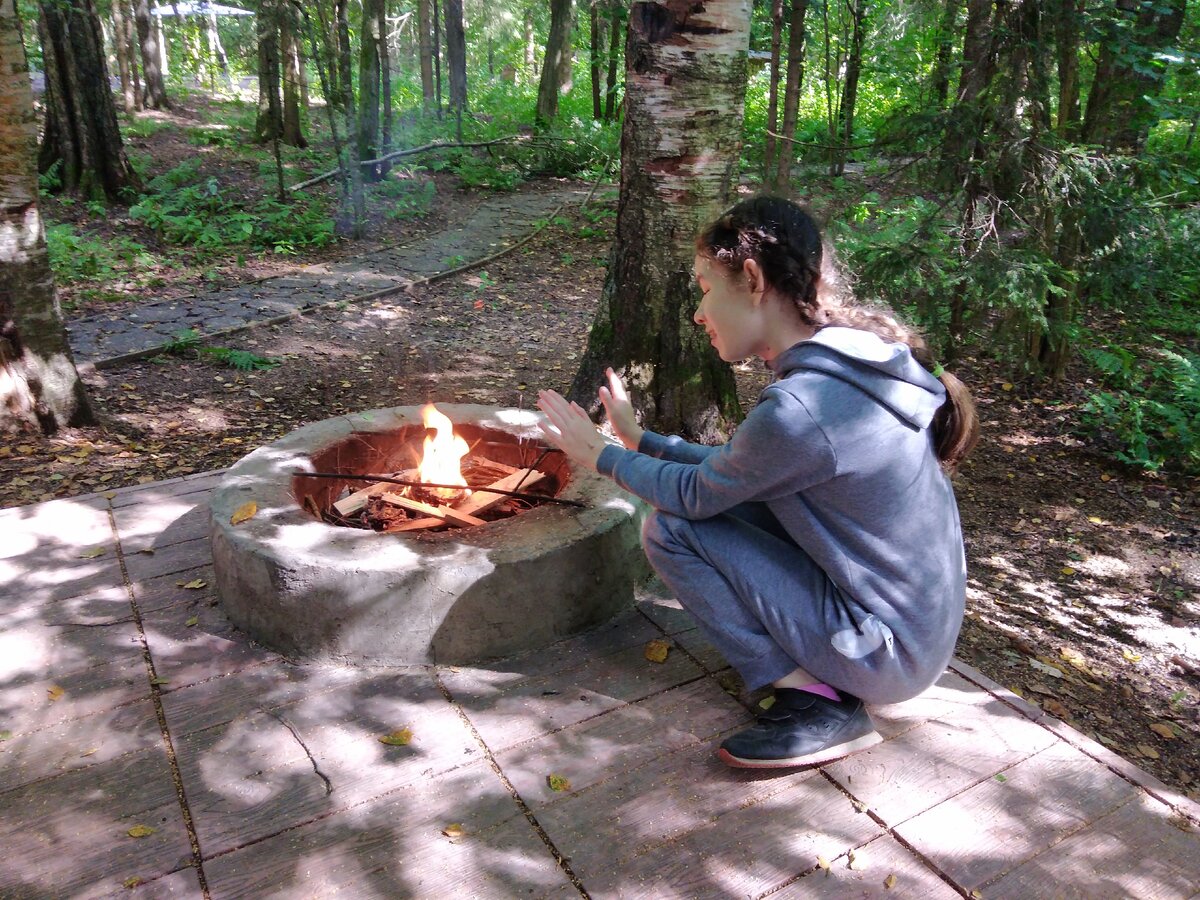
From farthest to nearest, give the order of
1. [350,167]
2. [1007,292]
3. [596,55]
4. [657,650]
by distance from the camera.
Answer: [596,55], [350,167], [1007,292], [657,650]

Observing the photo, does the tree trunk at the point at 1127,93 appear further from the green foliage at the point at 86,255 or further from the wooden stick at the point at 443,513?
the green foliage at the point at 86,255

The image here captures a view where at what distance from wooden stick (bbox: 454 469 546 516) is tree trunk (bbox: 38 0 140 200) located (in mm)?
10644

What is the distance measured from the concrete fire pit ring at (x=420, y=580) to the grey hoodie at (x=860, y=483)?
66 centimetres

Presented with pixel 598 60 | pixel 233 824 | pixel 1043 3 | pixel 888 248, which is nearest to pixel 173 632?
pixel 233 824

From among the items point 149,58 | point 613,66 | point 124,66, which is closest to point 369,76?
point 613,66

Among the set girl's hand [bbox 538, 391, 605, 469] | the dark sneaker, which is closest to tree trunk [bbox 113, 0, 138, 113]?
girl's hand [bbox 538, 391, 605, 469]

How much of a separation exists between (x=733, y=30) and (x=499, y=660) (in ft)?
9.18

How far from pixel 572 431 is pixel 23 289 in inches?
149

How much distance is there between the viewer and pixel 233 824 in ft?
7.49

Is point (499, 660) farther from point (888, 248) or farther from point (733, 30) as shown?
point (888, 248)

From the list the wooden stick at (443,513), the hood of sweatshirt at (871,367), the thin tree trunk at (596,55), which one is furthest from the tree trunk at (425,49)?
the hood of sweatshirt at (871,367)

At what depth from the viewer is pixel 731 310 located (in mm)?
2393

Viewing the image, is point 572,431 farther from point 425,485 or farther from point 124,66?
point 124,66

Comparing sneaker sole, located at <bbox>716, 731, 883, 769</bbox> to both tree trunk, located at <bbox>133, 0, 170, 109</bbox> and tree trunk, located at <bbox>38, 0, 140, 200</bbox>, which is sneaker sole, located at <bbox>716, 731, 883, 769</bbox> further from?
tree trunk, located at <bbox>133, 0, 170, 109</bbox>
